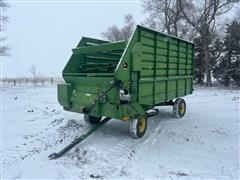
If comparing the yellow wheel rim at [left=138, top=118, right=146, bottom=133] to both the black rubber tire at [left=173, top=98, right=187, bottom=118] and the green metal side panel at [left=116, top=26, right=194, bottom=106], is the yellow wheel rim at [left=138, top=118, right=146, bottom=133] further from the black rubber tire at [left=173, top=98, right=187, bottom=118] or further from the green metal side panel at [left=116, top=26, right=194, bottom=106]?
the black rubber tire at [left=173, top=98, right=187, bottom=118]

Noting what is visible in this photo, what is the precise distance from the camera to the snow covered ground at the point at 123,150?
432 cm

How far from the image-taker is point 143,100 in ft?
20.2

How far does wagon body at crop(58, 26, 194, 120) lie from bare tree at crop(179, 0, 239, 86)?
61.5ft

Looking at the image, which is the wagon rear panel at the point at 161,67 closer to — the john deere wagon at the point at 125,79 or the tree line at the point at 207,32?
the john deere wagon at the point at 125,79

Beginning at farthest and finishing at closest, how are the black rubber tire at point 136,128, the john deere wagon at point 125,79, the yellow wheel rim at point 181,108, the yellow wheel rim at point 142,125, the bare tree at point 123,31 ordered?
the bare tree at point 123,31 → the yellow wheel rim at point 181,108 → the yellow wheel rim at point 142,125 → the black rubber tire at point 136,128 → the john deere wagon at point 125,79

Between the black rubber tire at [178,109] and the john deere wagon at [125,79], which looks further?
the black rubber tire at [178,109]

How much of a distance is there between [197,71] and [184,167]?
2430 cm

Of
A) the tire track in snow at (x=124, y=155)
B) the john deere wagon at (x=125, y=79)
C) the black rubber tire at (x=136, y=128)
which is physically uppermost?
the john deere wagon at (x=125, y=79)

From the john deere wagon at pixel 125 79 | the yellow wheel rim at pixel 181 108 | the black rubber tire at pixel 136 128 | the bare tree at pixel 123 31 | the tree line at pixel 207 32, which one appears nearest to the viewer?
the john deere wagon at pixel 125 79

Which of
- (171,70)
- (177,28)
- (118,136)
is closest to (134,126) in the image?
(118,136)

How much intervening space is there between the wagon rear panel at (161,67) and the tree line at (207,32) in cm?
1785

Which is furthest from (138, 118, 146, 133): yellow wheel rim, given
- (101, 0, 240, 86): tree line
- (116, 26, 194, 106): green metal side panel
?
(101, 0, 240, 86): tree line

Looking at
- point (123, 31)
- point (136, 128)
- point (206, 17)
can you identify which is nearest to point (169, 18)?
A: point (206, 17)

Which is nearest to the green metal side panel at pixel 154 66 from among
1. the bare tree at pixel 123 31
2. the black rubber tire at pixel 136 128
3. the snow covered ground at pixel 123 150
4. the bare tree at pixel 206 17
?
the black rubber tire at pixel 136 128
